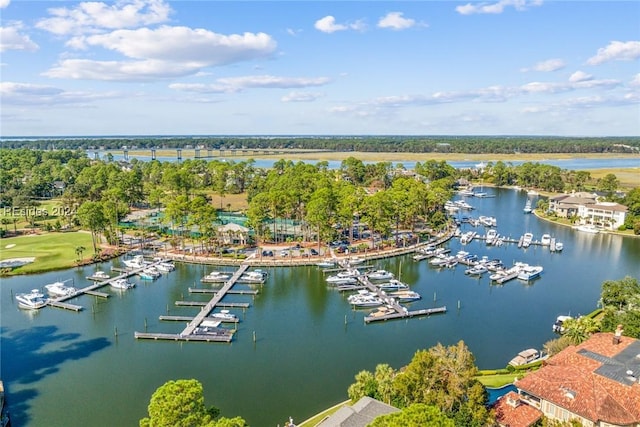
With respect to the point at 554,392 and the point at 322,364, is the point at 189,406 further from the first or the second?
the point at 554,392

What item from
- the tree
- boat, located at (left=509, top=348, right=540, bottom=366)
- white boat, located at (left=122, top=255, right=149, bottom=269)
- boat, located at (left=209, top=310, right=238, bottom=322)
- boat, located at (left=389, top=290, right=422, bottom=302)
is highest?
the tree

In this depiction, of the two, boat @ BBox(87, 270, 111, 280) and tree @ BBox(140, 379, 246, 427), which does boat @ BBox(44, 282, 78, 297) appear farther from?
tree @ BBox(140, 379, 246, 427)

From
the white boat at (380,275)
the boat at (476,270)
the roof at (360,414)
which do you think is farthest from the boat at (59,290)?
the boat at (476,270)

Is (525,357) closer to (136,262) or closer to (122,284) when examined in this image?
(122,284)

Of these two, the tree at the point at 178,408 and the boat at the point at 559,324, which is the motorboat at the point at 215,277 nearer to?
the tree at the point at 178,408

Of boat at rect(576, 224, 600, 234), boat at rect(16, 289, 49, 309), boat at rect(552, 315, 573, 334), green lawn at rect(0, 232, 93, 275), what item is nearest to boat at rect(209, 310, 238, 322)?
boat at rect(16, 289, 49, 309)

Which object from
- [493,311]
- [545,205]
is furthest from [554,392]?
[545,205]
